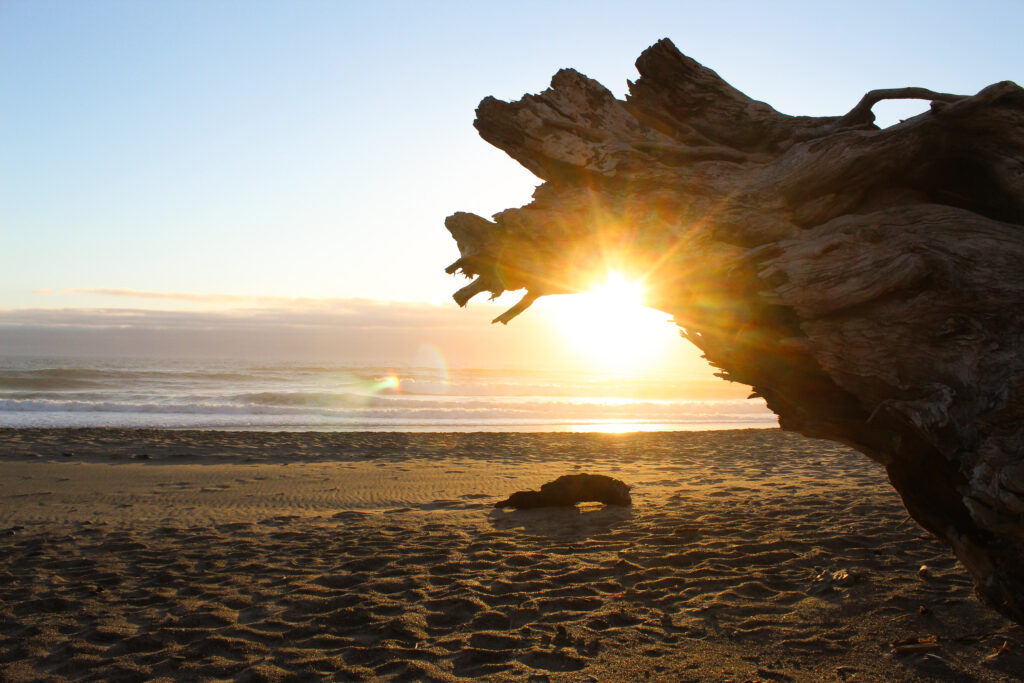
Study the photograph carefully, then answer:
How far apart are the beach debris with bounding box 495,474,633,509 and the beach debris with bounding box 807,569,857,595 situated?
3566 mm

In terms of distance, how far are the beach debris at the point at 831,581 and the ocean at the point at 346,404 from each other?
57.5 feet

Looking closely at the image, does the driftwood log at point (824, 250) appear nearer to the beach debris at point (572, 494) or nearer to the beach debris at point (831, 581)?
the beach debris at point (831, 581)

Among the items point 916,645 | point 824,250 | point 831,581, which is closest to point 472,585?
point 831,581

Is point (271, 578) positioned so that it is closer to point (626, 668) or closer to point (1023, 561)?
point (626, 668)

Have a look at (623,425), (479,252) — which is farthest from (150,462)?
(623,425)

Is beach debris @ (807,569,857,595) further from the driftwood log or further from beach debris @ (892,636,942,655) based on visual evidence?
the driftwood log

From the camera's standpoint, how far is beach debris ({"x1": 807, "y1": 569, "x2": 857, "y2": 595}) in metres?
5.42

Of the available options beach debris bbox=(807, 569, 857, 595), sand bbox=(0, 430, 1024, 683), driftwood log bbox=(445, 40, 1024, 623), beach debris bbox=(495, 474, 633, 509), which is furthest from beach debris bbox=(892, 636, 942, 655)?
beach debris bbox=(495, 474, 633, 509)

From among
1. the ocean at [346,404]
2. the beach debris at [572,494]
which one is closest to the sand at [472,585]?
the beach debris at [572,494]

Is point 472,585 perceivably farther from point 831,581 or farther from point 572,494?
point 572,494

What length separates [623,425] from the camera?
82.1ft

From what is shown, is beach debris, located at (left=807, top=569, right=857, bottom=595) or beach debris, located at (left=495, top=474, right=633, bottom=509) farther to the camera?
beach debris, located at (left=495, top=474, right=633, bottom=509)

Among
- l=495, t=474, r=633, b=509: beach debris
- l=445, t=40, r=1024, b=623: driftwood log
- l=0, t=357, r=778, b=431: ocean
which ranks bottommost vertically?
l=0, t=357, r=778, b=431: ocean

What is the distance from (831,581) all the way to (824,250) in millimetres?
2899
